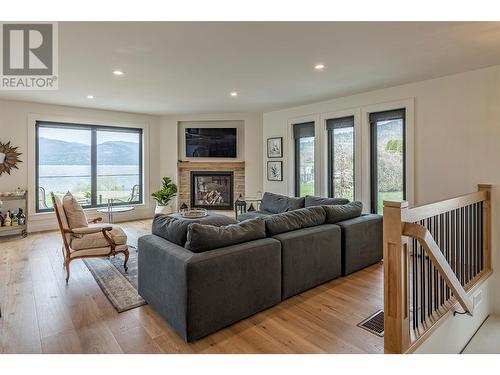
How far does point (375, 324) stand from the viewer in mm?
2395

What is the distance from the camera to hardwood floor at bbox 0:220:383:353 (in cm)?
210

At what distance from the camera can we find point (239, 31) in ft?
8.50

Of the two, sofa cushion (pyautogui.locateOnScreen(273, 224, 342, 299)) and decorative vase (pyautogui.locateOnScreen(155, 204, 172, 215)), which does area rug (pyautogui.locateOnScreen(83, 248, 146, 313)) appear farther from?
decorative vase (pyautogui.locateOnScreen(155, 204, 172, 215))

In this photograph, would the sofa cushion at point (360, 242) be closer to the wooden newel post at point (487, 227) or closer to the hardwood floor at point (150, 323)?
the hardwood floor at point (150, 323)

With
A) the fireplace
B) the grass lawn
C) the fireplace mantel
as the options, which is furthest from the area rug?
the grass lawn

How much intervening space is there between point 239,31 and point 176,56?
3.07ft

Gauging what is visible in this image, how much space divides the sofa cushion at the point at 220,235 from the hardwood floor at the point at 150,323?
26.6 inches

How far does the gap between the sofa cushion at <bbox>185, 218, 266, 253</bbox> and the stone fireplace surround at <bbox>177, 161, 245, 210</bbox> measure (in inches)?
165

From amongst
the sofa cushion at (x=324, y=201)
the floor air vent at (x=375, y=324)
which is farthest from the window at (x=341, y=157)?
the floor air vent at (x=375, y=324)

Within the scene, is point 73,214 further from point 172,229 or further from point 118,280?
point 172,229

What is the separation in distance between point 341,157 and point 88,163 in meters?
5.35
